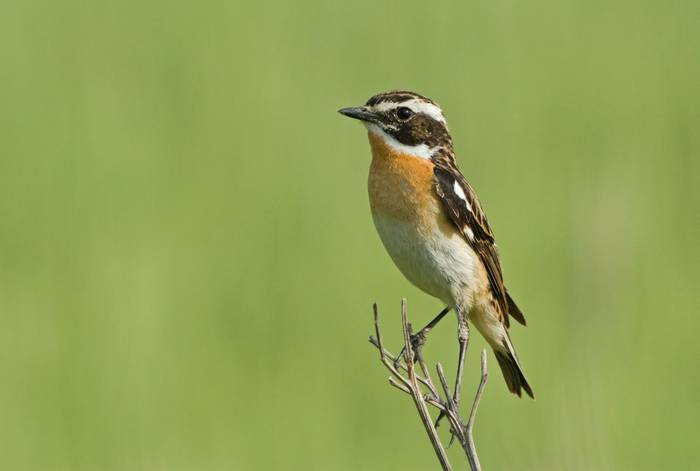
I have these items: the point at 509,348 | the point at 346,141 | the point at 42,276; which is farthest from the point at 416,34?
the point at 509,348

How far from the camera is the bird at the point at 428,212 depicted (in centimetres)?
605

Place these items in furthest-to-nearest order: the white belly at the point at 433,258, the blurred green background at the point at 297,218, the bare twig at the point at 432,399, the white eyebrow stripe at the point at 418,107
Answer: the blurred green background at the point at 297,218 → the white eyebrow stripe at the point at 418,107 → the white belly at the point at 433,258 → the bare twig at the point at 432,399

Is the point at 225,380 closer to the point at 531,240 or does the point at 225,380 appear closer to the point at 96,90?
the point at 531,240

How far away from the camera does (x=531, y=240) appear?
11055 millimetres

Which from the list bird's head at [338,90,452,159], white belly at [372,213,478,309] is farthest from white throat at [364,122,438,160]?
white belly at [372,213,478,309]

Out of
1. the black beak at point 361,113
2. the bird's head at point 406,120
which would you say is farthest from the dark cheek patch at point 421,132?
the black beak at point 361,113

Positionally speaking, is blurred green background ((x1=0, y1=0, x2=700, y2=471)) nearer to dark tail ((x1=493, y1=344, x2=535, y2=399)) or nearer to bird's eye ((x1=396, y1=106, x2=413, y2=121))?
dark tail ((x1=493, y1=344, x2=535, y2=399))

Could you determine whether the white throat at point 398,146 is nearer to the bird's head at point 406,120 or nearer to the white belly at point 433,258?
the bird's head at point 406,120

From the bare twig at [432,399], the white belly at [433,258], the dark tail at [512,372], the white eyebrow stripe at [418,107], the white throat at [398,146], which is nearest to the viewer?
the bare twig at [432,399]

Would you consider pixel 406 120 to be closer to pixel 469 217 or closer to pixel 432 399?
pixel 469 217

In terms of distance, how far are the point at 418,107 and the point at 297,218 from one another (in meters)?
5.18

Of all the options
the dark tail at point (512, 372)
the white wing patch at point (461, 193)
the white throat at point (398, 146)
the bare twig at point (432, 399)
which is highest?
the white throat at point (398, 146)

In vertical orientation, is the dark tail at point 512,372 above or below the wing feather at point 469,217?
below

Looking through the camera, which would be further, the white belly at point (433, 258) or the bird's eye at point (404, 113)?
the bird's eye at point (404, 113)
